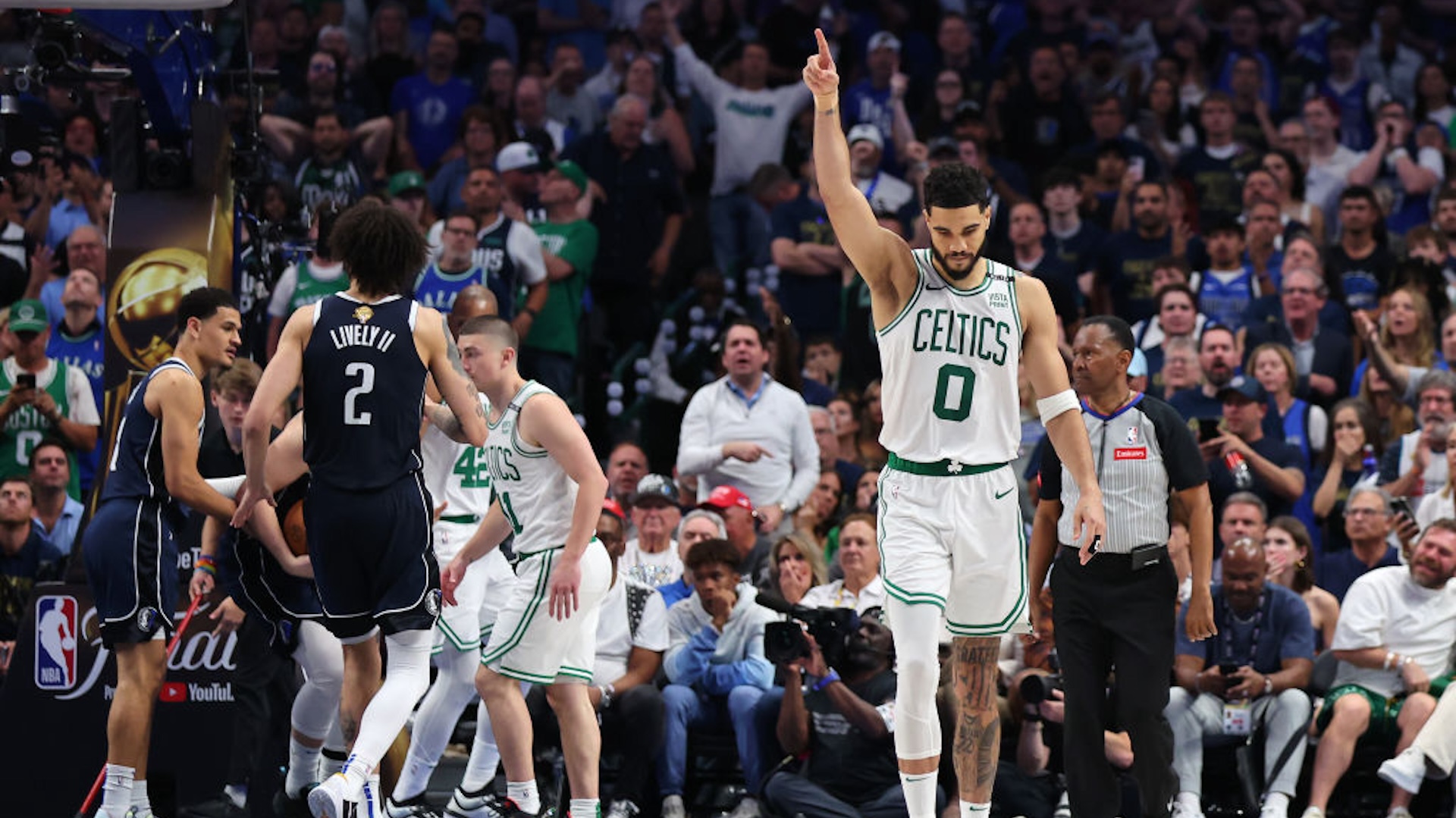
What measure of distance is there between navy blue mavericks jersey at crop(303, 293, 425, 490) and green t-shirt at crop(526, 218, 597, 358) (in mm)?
5520

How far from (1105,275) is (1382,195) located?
8.59ft

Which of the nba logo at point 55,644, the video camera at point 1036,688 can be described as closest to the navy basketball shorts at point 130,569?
the nba logo at point 55,644

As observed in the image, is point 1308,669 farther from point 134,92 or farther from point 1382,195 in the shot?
point 134,92

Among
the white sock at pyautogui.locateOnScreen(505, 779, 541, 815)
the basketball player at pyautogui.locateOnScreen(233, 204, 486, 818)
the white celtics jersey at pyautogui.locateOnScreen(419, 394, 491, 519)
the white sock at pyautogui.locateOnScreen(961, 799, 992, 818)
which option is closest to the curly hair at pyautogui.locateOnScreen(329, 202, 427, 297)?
the basketball player at pyautogui.locateOnScreen(233, 204, 486, 818)

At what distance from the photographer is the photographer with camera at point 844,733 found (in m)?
9.52

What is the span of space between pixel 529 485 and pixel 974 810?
217 cm

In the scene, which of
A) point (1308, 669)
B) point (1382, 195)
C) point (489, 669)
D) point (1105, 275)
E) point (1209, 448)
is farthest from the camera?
point (1382, 195)

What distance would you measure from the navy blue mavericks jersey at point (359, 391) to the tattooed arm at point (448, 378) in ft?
0.22

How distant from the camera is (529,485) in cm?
810

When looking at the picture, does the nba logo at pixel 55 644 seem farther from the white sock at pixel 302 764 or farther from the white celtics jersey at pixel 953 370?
the white celtics jersey at pixel 953 370

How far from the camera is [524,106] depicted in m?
14.9

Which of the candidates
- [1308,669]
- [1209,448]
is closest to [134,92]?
[1209,448]

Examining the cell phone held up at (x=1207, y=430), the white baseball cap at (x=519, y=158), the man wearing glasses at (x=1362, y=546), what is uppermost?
the white baseball cap at (x=519, y=158)

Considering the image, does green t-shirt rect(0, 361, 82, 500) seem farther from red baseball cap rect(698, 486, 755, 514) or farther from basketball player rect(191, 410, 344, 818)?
red baseball cap rect(698, 486, 755, 514)
